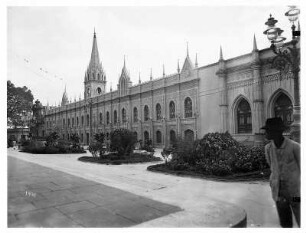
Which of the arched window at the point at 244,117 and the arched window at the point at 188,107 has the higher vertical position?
the arched window at the point at 188,107

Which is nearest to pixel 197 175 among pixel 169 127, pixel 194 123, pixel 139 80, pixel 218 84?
pixel 218 84

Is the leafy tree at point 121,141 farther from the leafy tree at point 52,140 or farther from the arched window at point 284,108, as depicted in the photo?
the leafy tree at point 52,140

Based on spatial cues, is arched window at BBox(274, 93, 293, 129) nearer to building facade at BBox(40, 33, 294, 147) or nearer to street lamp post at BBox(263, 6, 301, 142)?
building facade at BBox(40, 33, 294, 147)

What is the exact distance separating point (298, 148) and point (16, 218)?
14.5ft

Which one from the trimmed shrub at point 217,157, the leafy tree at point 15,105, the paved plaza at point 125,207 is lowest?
the paved plaza at point 125,207

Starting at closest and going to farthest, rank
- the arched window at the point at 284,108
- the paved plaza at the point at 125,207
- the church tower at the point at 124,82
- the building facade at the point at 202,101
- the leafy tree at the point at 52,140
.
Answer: the paved plaza at the point at 125,207
the arched window at the point at 284,108
the building facade at the point at 202,101
the leafy tree at the point at 52,140
the church tower at the point at 124,82

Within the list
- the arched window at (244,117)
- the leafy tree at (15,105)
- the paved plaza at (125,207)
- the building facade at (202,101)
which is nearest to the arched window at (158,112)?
the building facade at (202,101)

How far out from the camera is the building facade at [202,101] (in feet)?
66.7

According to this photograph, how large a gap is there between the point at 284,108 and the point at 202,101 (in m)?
8.47

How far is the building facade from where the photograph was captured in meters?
20.3

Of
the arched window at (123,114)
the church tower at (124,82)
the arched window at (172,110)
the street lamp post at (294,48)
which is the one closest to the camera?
the street lamp post at (294,48)

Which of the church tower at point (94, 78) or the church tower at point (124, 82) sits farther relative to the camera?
the church tower at point (94, 78)

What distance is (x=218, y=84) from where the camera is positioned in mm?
24156
